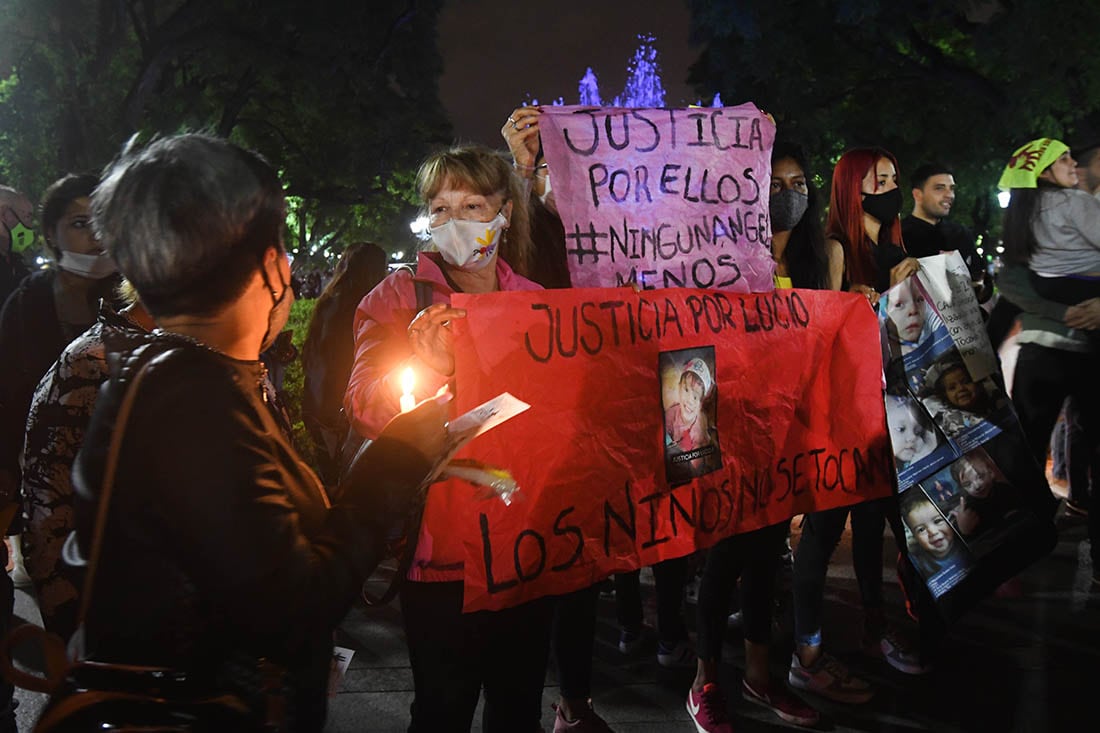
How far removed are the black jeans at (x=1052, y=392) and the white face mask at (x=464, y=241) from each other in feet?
11.6

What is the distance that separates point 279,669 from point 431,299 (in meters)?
1.21

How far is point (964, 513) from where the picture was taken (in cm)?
368

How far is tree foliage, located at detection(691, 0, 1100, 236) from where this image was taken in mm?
14359

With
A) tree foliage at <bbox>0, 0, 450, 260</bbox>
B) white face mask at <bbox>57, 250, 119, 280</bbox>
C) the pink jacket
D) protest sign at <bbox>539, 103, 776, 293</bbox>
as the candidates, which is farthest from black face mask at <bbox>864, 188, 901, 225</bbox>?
tree foliage at <bbox>0, 0, 450, 260</bbox>

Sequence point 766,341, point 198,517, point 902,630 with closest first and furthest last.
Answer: point 198,517 → point 766,341 → point 902,630

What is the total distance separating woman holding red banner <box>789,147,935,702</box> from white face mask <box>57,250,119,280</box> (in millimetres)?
2975

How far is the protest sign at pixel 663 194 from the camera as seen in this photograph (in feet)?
8.72

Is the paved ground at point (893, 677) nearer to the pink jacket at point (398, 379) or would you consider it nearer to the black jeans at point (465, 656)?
the black jeans at point (465, 656)

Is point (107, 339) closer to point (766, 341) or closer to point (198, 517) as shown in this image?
point (198, 517)

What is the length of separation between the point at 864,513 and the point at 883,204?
4.68 feet

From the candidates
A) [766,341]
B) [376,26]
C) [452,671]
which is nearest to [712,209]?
[766,341]

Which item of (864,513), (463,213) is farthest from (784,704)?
(463,213)

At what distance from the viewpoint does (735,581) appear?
3211 millimetres

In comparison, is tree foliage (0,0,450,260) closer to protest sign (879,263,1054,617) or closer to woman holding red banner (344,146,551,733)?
woman holding red banner (344,146,551,733)
